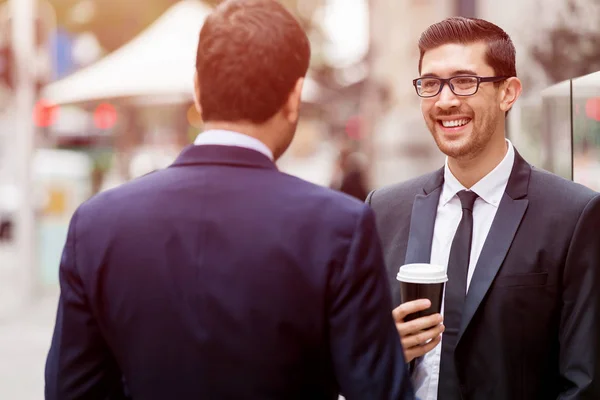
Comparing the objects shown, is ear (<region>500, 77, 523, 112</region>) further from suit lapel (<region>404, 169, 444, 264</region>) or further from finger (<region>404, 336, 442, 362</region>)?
finger (<region>404, 336, 442, 362</region>)

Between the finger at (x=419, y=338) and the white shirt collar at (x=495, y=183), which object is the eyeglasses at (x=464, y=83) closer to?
the white shirt collar at (x=495, y=183)

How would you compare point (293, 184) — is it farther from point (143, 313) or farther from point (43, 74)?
point (43, 74)

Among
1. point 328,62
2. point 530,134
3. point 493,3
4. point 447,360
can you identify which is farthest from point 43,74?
point 328,62

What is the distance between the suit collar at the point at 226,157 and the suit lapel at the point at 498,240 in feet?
2.65

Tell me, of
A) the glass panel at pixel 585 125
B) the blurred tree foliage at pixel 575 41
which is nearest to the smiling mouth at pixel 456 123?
the glass panel at pixel 585 125

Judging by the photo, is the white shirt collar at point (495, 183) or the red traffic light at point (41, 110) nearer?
the white shirt collar at point (495, 183)

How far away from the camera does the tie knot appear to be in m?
2.44

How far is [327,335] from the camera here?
1710 millimetres

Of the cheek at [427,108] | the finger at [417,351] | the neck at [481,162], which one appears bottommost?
the finger at [417,351]

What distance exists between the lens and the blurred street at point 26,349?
6586 millimetres

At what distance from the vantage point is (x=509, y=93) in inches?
96.4

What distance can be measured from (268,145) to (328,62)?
32883 mm

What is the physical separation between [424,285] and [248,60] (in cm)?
73

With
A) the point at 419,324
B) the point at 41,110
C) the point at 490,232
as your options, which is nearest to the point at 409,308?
the point at 419,324
